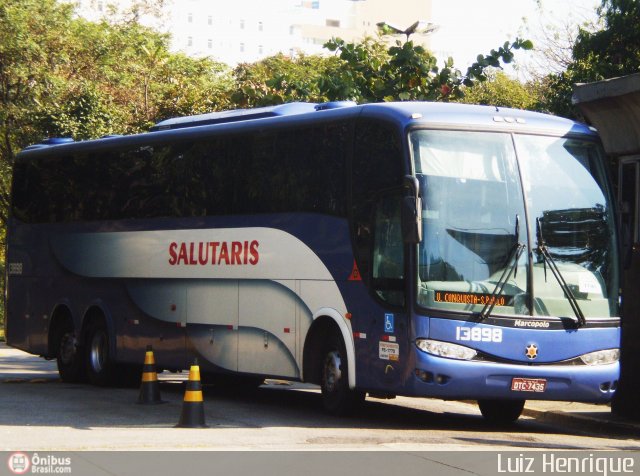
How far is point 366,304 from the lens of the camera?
14633 mm

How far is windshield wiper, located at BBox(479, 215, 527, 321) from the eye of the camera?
1370cm

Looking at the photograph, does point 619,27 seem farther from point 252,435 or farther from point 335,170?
point 252,435

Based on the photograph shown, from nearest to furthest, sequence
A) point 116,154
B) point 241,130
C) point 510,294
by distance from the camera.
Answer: point 510,294 → point 241,130 → point 116,154

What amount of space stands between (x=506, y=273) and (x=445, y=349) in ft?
3.51

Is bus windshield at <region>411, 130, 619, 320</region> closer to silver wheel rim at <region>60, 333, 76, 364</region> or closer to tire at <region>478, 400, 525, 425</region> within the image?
tire at <region>478, 400, 525, 425</region>

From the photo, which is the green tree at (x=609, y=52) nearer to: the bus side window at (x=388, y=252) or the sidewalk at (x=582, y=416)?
the sidewalk at (x=582, y=416)

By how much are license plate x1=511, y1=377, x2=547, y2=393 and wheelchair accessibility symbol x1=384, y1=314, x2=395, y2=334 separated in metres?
1.43

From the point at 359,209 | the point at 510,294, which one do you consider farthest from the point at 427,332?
the point at 359,209

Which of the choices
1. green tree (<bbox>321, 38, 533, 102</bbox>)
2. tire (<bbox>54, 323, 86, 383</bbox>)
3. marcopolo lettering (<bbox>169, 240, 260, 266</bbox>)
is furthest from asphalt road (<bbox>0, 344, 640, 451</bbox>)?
green tree (<bbox>321, 38, 533, 102</bbox>)

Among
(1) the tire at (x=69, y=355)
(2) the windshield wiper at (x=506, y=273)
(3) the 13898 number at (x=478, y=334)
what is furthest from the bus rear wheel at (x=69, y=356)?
(2) the windshield wiper at (x=506, y=273)

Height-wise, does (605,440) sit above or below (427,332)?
below

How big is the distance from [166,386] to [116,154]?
3.82 metres

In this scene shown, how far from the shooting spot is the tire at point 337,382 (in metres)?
14.9

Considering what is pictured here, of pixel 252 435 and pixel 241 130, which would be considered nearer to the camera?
pixel 252 435
